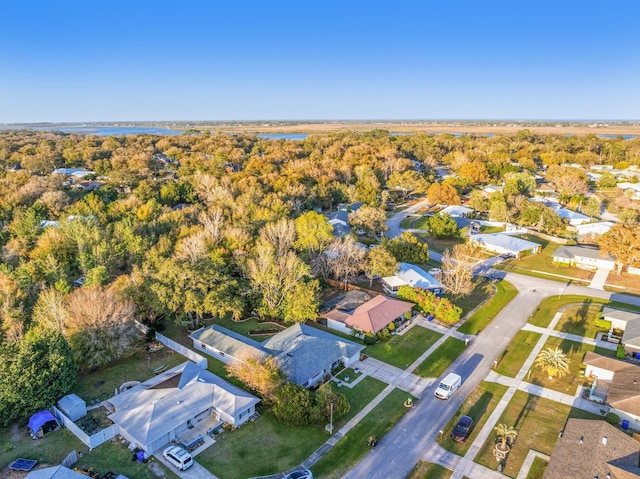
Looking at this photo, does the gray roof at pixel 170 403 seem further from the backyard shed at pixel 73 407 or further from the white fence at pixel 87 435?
the backyard shed at pixel 73 407

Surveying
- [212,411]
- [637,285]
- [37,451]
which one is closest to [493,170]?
[637,285]

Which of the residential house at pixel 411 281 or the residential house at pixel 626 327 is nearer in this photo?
the residential house at pixel 626 327

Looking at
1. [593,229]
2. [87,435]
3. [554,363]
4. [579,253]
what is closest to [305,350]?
[87,435]

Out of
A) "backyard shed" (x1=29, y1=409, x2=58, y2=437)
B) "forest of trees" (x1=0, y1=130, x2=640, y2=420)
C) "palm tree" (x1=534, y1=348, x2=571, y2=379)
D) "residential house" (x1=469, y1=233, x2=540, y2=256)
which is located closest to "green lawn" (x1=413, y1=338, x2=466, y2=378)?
"palm tree" (x1=534, y1=348, x2=571, y2=379)

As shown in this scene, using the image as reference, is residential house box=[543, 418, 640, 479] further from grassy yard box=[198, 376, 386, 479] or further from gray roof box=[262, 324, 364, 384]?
gray roof box=[262, 324, 364, 384]

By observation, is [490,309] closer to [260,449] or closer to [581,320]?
[581,320]

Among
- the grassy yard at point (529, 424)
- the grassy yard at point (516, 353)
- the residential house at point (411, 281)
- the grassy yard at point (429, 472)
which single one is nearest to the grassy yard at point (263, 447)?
the grassy yard at point (429, 472)
